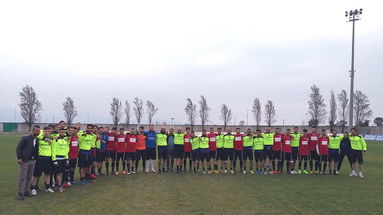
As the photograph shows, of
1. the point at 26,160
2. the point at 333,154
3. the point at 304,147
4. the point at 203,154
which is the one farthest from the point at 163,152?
the point at 333,154

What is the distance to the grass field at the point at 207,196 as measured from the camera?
739cm

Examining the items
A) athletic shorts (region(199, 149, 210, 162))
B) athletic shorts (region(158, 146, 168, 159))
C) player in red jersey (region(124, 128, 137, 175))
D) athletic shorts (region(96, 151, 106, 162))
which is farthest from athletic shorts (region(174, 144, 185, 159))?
athletic shorts (region(96, 151, 106, 162))

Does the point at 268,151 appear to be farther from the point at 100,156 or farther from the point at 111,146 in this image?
the point at 100,156

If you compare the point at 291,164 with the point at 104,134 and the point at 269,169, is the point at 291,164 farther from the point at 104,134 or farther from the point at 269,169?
the point at 104,134

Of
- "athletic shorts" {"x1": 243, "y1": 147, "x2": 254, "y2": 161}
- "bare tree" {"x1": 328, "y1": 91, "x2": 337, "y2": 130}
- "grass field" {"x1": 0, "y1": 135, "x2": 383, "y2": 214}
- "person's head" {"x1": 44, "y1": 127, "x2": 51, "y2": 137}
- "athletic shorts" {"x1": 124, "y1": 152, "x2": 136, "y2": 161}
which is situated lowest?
"grass field" {"x1": 0, "y1": 135, "x2": 383, "y2": 214}

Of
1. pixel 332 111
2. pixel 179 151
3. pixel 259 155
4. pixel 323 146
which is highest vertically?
pixel 332 111

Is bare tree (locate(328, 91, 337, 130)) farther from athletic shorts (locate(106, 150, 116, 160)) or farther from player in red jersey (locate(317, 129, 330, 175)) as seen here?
athletic shorts (locate(106, 150, 116, 160))

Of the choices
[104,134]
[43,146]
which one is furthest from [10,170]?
[43,146]

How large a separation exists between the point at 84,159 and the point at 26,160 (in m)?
2.61

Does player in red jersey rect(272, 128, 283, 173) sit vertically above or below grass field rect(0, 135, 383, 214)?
above

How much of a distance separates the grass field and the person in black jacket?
1.20 feet

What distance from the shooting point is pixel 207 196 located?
29.0 ft

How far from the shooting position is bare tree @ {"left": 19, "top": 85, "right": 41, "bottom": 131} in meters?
67.9

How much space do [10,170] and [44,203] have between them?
7.01 m
